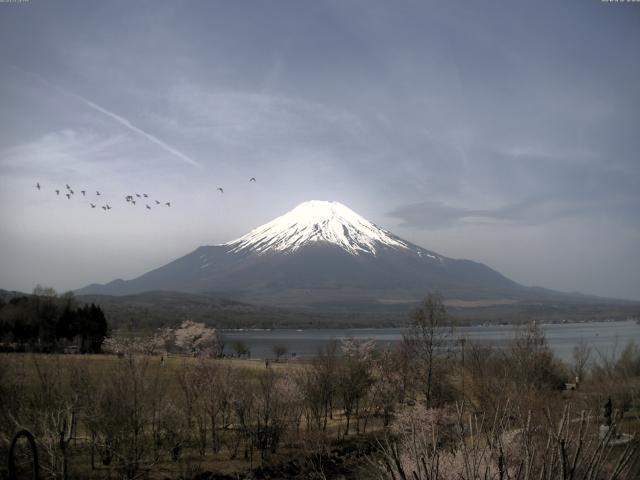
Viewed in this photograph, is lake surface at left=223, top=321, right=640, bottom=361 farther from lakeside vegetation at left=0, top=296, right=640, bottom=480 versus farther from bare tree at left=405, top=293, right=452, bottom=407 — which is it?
lakeside vegetation at left=0, top=296, right=640, bottom=480

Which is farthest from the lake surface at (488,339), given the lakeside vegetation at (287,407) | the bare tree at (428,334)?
the lakeside vegetation at (287,407)

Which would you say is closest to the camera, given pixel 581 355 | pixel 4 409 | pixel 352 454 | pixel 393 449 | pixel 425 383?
pixel 393 449

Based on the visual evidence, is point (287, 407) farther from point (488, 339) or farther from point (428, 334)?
point (488, 339)

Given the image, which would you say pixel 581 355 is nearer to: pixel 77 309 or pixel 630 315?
pixel 77 309

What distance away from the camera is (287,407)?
2759 centimetres

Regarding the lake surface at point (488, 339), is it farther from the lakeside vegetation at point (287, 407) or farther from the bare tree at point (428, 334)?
the lakeside vegetation at point (287, 407)

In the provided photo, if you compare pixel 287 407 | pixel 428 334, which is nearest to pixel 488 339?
pixel 428 334

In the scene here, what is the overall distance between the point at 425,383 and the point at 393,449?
102 ft

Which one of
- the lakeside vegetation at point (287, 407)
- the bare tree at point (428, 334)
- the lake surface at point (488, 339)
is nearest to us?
the lakeside vegetation at point (287, 407)

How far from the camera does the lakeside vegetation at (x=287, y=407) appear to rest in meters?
17.8

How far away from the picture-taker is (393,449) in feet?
16.2

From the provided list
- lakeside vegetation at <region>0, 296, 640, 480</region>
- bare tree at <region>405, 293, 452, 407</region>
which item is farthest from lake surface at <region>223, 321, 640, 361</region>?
lakeside vegetation at <region>0, 296, 640, 480</region>

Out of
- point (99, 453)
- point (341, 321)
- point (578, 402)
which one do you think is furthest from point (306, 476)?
point (341, 321)

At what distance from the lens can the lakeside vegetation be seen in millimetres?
17812
